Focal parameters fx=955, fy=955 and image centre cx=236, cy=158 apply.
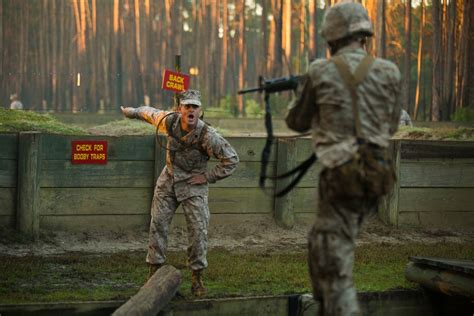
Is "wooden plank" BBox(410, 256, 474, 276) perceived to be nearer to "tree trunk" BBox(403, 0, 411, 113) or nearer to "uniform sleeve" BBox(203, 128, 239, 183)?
"uniform sleeve" BBox(203, 128, 239, 183)

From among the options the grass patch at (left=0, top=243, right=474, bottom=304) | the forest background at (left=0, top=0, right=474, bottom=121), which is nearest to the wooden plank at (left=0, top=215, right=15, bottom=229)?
the grass patch at (left=0, top=243, right=474, bottom=304)

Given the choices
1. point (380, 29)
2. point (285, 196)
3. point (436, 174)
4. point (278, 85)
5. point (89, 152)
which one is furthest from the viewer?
point (380, 29)

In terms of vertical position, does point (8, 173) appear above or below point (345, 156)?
below

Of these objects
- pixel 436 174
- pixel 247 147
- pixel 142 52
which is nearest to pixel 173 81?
pixel 247 147

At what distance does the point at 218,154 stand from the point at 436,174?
5615 mm

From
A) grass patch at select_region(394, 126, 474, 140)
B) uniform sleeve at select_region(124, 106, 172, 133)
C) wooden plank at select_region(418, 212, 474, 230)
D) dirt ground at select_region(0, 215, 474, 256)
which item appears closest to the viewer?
uniform sleeve at select_region(124, 106, 172, 133)

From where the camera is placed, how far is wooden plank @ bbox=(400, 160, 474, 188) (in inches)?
527

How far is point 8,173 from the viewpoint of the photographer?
11.3 meters

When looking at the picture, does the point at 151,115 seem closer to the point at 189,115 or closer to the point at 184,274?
the point at 189,115

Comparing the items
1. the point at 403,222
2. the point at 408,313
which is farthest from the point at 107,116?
the point at 408,313

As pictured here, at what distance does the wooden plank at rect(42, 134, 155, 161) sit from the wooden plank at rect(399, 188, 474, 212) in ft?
12.2

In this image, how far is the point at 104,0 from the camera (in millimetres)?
38812

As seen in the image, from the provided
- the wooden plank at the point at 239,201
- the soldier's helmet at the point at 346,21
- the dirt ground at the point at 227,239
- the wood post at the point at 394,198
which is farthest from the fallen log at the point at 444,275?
the wood post at the point at 394,198

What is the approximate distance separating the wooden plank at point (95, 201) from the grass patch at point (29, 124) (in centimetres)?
129
